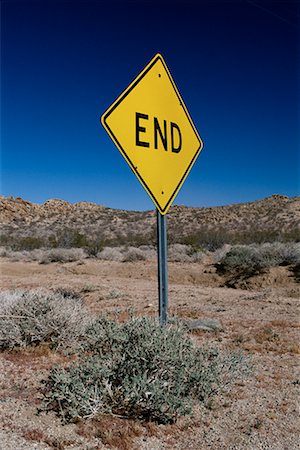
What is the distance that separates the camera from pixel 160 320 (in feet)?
12.9

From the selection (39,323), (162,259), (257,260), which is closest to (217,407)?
(162,259)

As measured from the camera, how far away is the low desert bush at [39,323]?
5.36m

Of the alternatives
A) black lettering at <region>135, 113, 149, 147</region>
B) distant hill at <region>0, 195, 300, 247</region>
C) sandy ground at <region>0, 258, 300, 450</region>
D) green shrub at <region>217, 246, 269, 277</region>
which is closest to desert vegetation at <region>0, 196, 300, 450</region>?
sandy ground at <region>0, 258, 300, 450</region>

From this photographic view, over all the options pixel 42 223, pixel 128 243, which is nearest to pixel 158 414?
pixel 128 243

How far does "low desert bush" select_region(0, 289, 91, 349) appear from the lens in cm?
536

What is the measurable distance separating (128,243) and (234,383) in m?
27.9

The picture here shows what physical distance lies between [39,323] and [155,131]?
10.1ft

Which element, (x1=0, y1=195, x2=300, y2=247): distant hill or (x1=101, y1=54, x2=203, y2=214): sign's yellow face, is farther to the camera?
(x1=0, y1=195, x2=300, y2=247): distant hill

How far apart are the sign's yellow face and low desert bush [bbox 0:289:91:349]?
2.60m

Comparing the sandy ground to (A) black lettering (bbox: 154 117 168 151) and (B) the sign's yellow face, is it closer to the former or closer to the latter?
(B) the sign's yellow face

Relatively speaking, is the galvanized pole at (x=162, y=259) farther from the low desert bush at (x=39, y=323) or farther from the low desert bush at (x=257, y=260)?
the low desert bush at (x=257, y=260)

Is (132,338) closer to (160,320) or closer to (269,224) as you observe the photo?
(160,320)

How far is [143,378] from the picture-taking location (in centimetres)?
342

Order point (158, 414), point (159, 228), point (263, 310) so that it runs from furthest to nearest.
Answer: point (263, 310), point (159, 228), point (158, 414)
